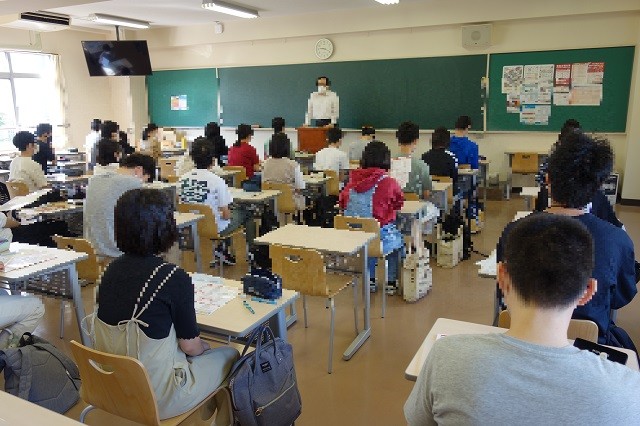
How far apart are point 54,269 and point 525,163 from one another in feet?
25.4

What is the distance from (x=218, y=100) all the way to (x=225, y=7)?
329cm

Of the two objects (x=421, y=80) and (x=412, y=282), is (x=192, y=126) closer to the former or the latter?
(x=421, y=80)

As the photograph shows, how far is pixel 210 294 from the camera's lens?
2584 millimetres

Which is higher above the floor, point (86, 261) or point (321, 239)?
point (321, 239)

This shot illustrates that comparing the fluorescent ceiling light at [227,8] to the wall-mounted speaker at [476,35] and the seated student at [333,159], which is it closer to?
the seated student at [333,159]

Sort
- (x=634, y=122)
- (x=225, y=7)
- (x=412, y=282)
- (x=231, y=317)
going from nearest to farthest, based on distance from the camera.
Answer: (x=231, y=317), (x=412, y=282), (x=634, y=122), (x=225, y=7)

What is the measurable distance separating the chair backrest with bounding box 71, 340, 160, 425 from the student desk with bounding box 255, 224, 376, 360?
157 centimetres

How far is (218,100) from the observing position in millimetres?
11727

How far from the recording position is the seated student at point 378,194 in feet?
13.8

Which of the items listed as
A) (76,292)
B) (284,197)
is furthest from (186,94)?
(76,292)

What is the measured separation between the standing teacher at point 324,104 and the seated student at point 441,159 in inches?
156

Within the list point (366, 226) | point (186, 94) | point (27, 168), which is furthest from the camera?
point (186, 94)

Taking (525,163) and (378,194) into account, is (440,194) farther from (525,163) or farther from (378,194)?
(525,163)

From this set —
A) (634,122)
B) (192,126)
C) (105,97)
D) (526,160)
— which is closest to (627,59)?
(634,122)
